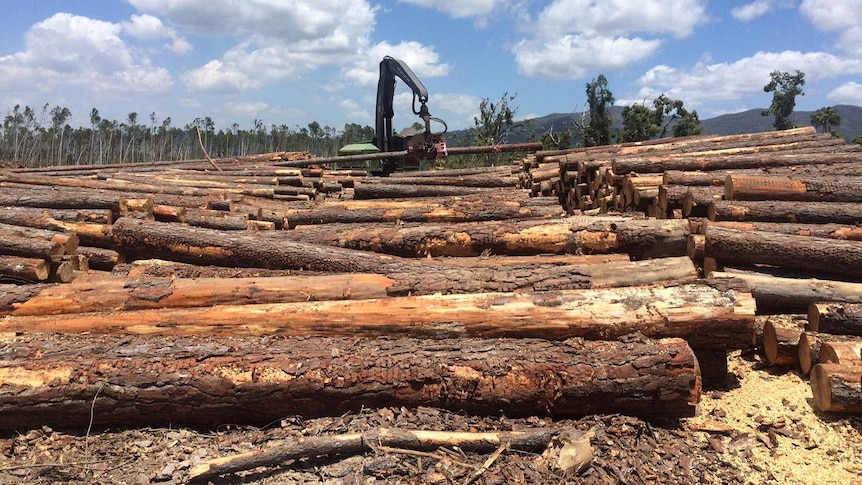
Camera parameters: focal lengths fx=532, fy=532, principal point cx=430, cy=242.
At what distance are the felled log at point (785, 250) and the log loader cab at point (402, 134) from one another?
1084cm

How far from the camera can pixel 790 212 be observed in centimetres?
590

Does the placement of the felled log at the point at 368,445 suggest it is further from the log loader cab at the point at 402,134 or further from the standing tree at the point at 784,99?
the standing tree at the point at 784,99

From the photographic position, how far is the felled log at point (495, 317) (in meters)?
3.71

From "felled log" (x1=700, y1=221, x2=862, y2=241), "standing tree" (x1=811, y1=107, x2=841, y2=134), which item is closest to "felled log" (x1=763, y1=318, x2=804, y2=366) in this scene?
"felled log" (x1=700, y1=221, x2=862, y2=241)

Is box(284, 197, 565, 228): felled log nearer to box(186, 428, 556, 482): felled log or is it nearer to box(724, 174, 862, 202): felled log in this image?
box(724, 174, 862, 202): felled log

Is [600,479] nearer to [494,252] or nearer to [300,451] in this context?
[300,451]

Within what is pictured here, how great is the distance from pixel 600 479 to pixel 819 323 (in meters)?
2.53

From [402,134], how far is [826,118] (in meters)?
33.4

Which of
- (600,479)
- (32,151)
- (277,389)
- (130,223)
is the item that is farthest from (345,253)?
(32,151)

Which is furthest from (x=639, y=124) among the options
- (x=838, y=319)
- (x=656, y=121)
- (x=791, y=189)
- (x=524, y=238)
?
(x=838, y=319)

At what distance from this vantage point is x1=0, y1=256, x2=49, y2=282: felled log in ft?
16.8

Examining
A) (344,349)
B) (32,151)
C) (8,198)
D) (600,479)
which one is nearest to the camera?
(600,479)

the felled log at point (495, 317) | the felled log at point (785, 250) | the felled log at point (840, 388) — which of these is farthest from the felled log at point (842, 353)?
the felled log at point (785, 250)

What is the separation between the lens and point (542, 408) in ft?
11.0
